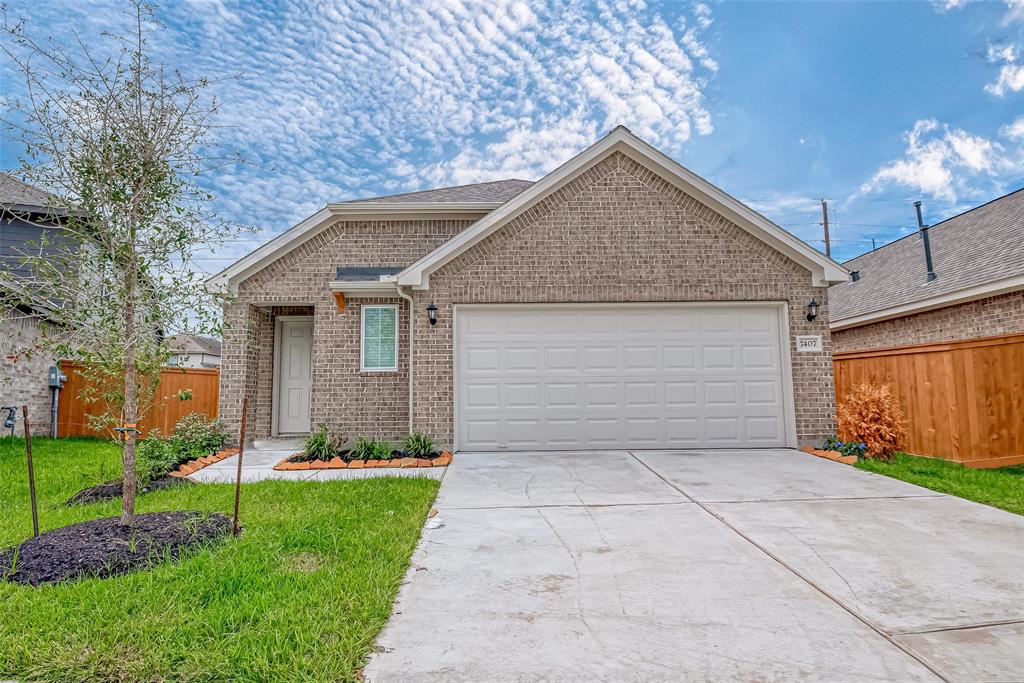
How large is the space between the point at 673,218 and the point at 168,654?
8.27 metres

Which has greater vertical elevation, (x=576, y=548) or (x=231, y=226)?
(x=231, y=226)

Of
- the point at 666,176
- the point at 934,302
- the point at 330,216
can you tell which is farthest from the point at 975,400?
the point at 330,216

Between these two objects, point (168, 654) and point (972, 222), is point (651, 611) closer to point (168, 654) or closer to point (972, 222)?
point (168, 654)

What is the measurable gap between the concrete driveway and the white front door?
594 centimetres

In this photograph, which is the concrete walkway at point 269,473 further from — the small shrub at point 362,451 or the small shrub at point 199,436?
the small shrub at point 362,451

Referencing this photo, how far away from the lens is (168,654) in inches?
94.5

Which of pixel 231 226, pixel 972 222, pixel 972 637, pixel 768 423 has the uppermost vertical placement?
pixel 972 222

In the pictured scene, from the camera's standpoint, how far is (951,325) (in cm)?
1092

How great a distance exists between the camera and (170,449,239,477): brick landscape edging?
7074mm

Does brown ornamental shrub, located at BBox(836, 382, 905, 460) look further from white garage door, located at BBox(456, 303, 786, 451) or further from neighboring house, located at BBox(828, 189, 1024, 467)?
white garage door, located at BBox(456, 303, 786, 451)

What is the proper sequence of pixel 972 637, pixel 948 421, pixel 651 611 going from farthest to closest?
pixel 948 421 → pixel 651 611 → pixel 972 637

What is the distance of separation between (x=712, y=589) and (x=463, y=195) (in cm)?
929

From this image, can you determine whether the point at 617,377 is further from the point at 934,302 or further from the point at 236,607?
the point at 934,302

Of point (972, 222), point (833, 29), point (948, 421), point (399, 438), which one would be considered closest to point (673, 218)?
point (948, 421)
